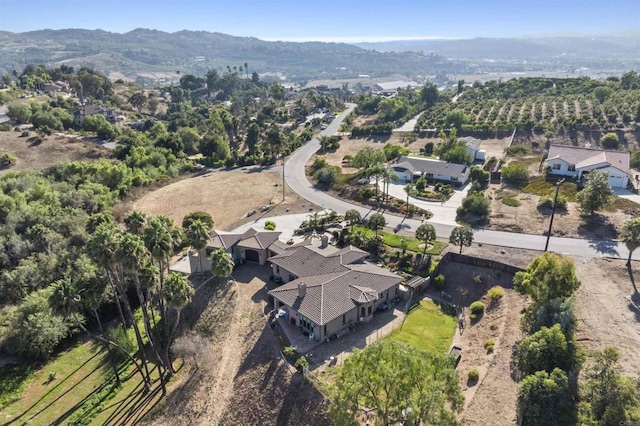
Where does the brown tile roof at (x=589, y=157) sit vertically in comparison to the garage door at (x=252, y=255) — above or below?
above

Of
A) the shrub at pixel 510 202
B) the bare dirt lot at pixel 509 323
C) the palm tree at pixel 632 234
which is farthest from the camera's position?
the shrub at pixel 510 202

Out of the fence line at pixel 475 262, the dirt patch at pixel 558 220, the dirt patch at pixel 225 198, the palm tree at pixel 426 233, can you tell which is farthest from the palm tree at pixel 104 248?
the dirt patch at pixel 558 220

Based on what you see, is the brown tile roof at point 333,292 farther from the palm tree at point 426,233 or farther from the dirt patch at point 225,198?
the dirt patch at point 225,198

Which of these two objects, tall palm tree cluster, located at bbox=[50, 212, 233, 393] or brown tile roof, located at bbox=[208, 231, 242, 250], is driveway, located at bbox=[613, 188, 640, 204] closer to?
brown tile roof, located at bbox=[208, 231, 242, 250]

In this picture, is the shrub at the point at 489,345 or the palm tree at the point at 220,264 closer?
the shrub at the point at 489,345

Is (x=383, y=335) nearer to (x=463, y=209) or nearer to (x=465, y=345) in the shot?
(x=465, y=345)

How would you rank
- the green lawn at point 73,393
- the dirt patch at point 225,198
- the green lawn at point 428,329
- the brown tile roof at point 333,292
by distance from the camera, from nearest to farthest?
the green lawn at point 73,393
the green lawn at point 428,329
the brown tile roof at point 333,292
the dirt patch at point 225,198

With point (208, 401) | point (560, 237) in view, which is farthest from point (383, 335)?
point (560, 237)

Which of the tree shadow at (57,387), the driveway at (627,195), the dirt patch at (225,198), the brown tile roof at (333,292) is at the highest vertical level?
the driveway at (627,195)

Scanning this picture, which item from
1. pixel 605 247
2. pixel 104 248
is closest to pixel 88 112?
pixel 104 248
